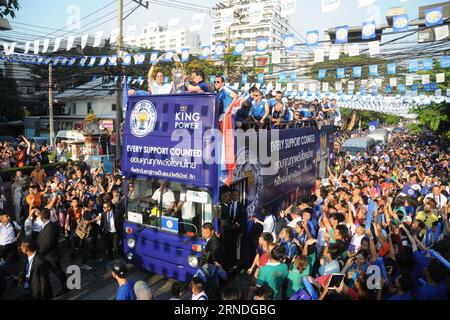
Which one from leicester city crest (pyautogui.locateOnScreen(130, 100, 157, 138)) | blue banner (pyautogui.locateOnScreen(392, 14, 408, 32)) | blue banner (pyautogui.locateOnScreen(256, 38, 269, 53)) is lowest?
leicester city crest (pyautogui.locateOnScreen(130, 100, 157, 138))

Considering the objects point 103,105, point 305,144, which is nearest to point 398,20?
point 305,144

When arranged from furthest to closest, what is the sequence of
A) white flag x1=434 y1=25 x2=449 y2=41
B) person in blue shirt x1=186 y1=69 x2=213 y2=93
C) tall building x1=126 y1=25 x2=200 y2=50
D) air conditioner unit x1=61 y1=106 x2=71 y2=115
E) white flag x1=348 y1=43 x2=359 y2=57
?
air conditioner unit x1=61 y1=106 x2=71 y2=115, tall building x1=126 y1=25 x2=200 y2=50, white flag x1=348 y1=43 x2=359 y2=57, white flag x1=434 y1=25 x2=449 y2=41, person in blue shirt x1=186 y1=69 x2=213 y2=93

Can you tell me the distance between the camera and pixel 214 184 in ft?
20.7

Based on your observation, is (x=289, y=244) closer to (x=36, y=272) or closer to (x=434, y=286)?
(x=434, y=286)

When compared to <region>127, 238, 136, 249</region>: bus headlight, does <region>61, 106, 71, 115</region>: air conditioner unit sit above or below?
above

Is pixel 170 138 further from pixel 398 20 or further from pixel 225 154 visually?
pixel 398 20

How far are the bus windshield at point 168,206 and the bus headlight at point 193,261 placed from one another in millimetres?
437

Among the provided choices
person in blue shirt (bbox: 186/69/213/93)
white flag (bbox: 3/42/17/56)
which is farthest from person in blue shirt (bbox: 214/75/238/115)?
white flag (bbox: 3/42/17/56)

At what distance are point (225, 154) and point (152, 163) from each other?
1539 millimetres

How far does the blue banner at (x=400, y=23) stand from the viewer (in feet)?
34.3

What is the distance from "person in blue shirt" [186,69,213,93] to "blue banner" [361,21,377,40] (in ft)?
22.8

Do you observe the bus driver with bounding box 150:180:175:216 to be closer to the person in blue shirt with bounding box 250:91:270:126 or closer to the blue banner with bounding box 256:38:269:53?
the person in blue shirt with bounding box 250:91:270:126

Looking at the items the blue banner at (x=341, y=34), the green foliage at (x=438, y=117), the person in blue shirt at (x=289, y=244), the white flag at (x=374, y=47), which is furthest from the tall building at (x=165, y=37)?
the green foliage at (x=438, y=117)

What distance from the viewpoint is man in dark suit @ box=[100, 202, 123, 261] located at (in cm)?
828
